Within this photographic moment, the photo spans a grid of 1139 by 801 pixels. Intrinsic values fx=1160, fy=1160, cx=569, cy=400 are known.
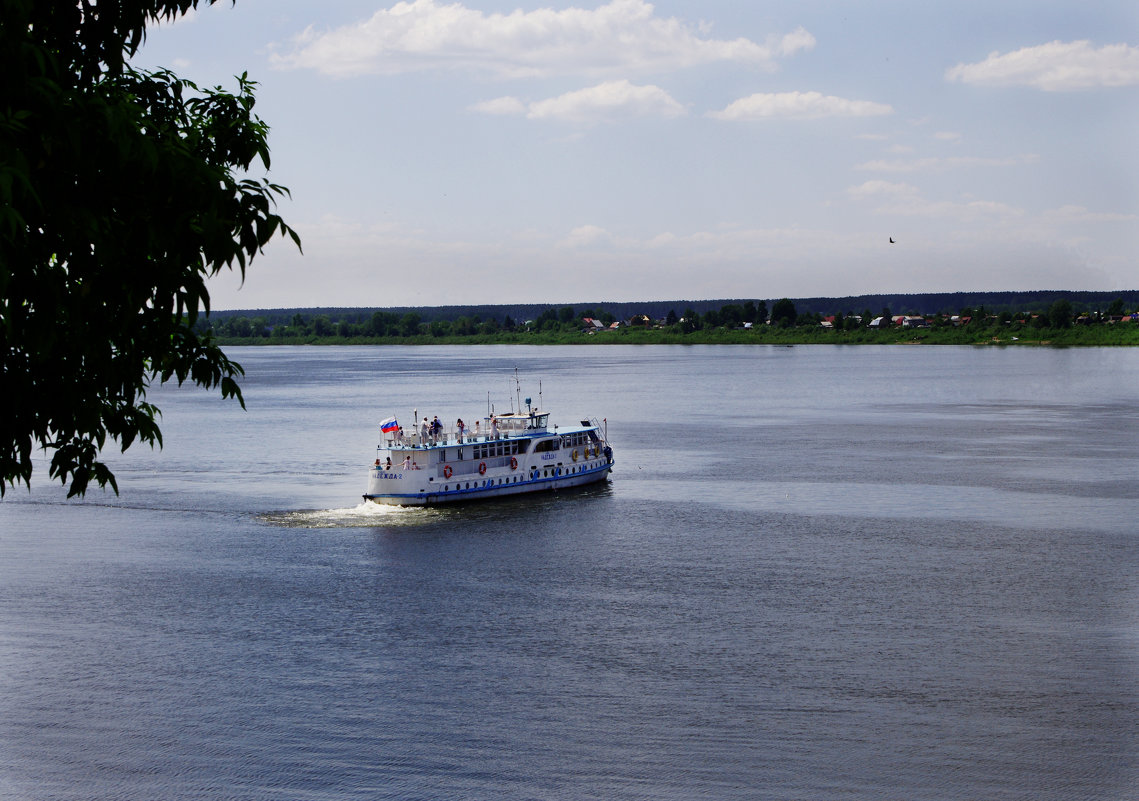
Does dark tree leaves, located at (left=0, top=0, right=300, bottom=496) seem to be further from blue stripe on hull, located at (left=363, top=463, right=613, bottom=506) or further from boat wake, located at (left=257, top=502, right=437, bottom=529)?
blue stripe on hull, located at (left=363, top=463, right=613, bottom=506)

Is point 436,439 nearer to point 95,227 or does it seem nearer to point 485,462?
point 485,462

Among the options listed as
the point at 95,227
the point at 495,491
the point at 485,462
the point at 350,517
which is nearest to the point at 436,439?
the point at 485,462

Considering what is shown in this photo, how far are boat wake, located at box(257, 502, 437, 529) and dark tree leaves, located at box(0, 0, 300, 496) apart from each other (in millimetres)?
58505

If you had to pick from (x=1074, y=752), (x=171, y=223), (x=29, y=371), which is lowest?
(x=1074, y=752)

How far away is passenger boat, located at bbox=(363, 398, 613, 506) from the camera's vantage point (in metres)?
77.8

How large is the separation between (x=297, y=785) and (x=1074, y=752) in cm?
2205

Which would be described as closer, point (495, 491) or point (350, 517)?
point (350, 517)

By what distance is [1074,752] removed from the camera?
33.5 m

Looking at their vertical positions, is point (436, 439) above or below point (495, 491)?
above

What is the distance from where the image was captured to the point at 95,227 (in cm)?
1130

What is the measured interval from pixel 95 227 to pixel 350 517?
209 feet

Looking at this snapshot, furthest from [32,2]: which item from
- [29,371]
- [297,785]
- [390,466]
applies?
[390,466]

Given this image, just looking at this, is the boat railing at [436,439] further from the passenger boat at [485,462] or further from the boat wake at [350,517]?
Result: the boat wake at [350,517]

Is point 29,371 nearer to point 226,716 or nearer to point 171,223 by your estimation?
point 171,223
